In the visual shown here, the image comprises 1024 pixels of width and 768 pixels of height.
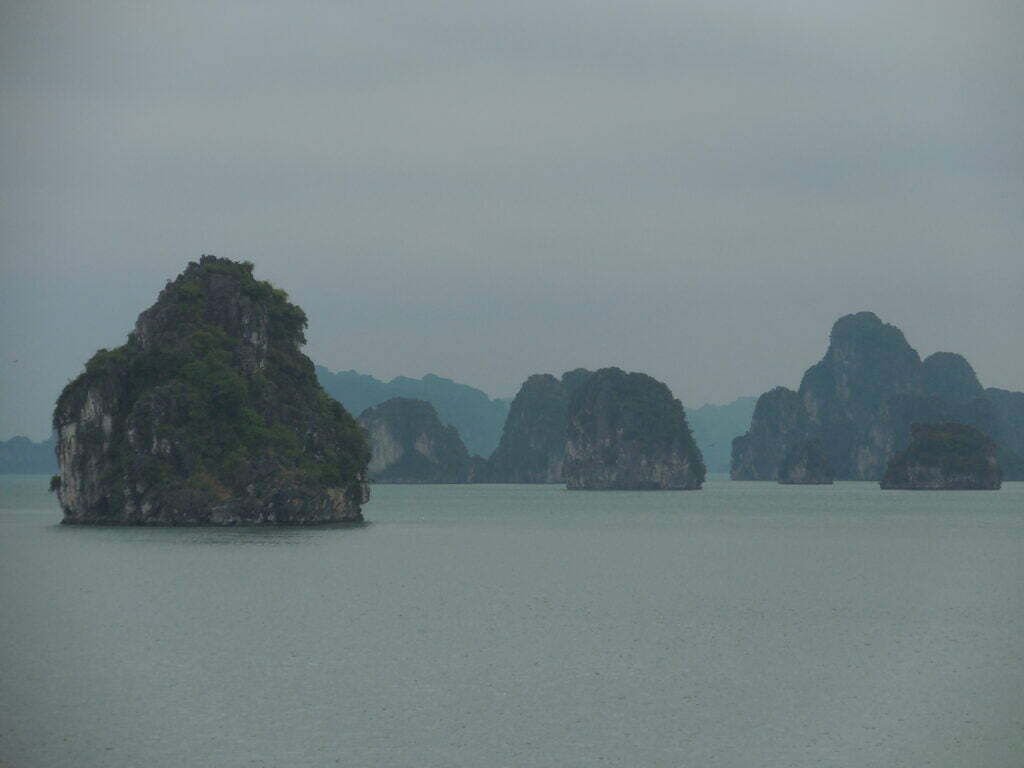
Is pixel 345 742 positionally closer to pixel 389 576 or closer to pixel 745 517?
pixel 389 576

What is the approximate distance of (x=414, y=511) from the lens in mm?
147500

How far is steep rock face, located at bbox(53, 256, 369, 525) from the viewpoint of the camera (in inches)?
3725

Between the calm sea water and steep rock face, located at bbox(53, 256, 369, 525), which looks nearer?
the calm sea water

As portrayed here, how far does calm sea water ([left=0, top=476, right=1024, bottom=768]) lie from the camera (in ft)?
85.5

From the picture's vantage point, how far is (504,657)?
36812 millimetres

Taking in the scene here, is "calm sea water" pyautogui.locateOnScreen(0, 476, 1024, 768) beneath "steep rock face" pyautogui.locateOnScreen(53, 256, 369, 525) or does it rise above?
beneath

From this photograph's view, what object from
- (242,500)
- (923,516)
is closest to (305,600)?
(242,500)

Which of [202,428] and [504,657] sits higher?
[202,428]

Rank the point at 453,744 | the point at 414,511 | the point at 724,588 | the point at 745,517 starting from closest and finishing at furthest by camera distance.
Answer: the point at 453,744
the point at 724,588
the point at 745,517
the point at 414,511

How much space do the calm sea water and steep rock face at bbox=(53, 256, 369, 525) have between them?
55.1ft

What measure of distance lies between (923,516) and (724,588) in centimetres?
8001

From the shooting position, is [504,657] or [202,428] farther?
[202,428]

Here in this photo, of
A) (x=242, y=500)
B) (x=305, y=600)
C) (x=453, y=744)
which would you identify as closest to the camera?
(x=453, y=744)

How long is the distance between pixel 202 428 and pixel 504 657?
2484 inches
